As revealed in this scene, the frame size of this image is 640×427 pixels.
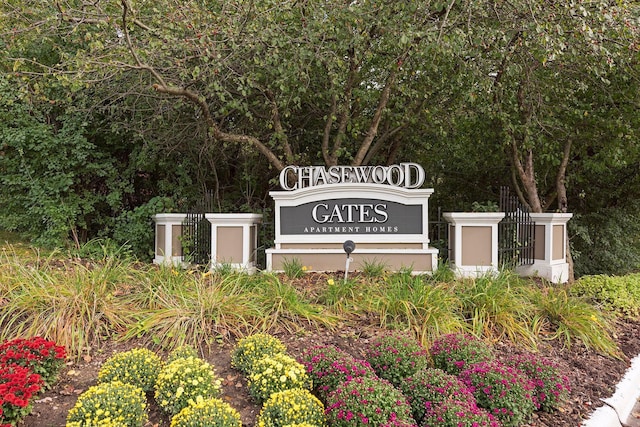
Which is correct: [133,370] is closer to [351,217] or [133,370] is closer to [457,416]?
[457,416]

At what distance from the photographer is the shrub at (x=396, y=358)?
351cm

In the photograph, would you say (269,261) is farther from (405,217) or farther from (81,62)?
(81,62)

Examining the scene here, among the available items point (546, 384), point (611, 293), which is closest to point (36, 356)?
point (546, 384)

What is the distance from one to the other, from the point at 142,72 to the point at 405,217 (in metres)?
4.75

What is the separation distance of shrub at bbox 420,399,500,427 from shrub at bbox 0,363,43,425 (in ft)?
8.12

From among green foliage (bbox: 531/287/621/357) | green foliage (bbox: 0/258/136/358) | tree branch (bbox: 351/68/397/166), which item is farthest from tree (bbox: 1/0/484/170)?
green foliage (bbox: 531/287/621/357)

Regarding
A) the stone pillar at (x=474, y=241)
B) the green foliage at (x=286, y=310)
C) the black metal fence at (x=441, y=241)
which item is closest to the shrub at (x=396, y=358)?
the green foliage at (x=286, y=310)

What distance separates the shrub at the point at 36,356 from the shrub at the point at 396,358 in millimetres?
2344

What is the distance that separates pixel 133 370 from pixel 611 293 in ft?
18.9

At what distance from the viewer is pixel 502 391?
10.5 ft

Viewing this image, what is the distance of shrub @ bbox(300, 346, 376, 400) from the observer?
3258 millimetres

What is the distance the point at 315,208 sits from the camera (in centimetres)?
704

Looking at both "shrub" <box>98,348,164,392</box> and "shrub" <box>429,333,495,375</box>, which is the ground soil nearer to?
"shrub" <box>98,348,164,392</box>

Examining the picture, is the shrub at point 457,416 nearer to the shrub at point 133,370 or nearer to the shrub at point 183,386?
the shrub at point 183,386
